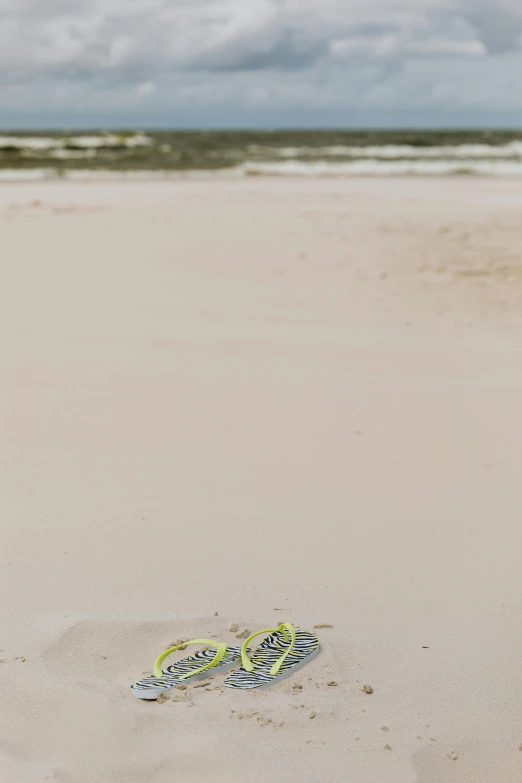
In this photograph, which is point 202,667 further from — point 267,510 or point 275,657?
point 267,510

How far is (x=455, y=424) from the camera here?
414 cm

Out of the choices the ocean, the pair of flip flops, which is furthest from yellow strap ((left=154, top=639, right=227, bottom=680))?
the ocean

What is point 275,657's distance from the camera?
2207mm

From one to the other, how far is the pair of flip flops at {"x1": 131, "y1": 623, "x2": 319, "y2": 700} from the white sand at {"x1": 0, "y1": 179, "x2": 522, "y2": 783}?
0.04 metres

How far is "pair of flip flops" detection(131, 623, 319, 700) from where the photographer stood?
2.12 metres

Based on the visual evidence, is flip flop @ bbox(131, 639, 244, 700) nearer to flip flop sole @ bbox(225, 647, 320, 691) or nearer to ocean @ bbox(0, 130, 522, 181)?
flip flop sole @ bbox(225, 647, 320, 691)

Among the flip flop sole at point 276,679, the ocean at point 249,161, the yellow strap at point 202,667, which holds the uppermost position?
the ocean at point 249,161

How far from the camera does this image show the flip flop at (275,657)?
2.14 meters

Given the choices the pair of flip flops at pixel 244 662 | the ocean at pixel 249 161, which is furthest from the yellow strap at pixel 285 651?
the ocean at pixel 249 161

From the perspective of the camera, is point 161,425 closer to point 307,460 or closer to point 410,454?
point 307,460

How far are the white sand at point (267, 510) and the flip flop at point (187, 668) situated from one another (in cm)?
4

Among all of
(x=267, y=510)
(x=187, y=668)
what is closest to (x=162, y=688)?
(x=187, y=668)

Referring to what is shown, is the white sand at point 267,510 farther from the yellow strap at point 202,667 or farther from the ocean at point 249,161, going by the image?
the ocean at point 249,161

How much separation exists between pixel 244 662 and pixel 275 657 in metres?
0.08
